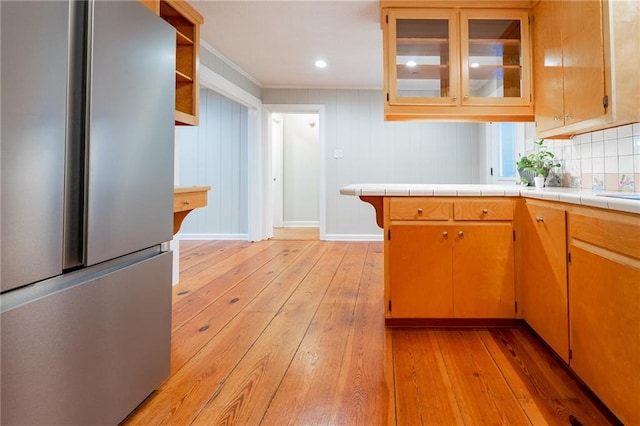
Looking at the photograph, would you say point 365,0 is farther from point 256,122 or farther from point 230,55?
point 256,122

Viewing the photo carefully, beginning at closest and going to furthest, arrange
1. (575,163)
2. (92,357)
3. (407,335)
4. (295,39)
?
(92,357) → (407,335) → (575,163) → (295,39)

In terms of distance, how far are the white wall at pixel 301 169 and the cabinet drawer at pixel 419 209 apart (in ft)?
15.2

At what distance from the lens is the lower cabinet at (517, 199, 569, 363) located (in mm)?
1542

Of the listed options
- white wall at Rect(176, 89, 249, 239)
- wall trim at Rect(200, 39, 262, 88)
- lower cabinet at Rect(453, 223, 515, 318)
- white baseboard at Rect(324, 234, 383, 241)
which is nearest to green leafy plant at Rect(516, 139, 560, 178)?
lower cabinet at Rect(453, 223, 515, 318)

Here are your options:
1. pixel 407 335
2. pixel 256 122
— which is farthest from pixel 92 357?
pixel 256 122

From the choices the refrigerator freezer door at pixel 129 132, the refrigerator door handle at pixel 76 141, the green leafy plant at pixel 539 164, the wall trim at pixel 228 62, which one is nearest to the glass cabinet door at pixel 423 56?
the green leafy plant at pixel 539 164

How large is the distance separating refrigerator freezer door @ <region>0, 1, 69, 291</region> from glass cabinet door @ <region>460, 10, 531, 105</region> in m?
2.26

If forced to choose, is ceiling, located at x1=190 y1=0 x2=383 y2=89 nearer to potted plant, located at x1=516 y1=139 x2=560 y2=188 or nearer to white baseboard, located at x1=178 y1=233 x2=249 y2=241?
potted plant, located at x1=516 y1=139 x2=560 y2=188

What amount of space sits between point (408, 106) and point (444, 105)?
0.80 ft

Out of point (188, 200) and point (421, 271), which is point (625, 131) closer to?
point (421, 271)

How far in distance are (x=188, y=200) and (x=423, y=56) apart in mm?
1860

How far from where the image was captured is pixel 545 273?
1.71m

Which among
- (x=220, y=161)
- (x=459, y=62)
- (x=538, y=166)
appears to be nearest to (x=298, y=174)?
(x=220, y=161)

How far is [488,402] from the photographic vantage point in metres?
1.35
